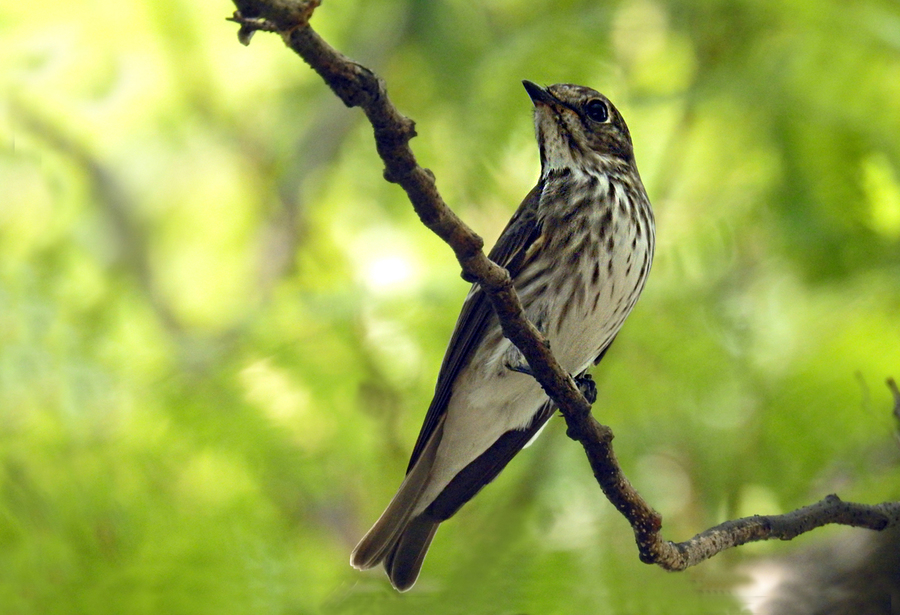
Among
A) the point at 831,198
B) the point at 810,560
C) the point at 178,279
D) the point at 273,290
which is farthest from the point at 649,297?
the point at 178,279

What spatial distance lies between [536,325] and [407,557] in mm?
938

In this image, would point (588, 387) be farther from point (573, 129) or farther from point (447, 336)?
point (573, 129)

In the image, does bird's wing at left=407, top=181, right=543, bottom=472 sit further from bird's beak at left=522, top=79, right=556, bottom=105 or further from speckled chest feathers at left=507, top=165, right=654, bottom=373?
bird's beak at left=522, top=79, right=556, bottom=105

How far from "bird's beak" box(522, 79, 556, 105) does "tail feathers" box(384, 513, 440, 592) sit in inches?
65.8

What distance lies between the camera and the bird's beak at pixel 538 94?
11.5 feet

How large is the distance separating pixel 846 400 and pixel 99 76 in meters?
4.22

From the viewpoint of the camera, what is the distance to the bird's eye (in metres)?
3.69

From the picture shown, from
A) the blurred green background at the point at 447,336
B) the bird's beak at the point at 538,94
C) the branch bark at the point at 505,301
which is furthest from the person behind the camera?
the bird's beak at the point at 538,94

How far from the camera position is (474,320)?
317cm

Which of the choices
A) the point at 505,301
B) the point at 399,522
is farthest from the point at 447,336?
the point at 505,301

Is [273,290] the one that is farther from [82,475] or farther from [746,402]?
[746,402]

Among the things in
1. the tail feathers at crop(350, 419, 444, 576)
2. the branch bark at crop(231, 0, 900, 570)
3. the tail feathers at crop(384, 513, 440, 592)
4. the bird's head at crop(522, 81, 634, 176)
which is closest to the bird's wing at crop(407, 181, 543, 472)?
the tail feathers at crop(350, 419, 444, 576)

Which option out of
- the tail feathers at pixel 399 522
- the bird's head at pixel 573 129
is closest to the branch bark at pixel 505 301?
the tail feathers at pixel 399 522

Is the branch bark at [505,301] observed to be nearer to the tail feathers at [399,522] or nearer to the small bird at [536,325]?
the small bird at [536,325]
